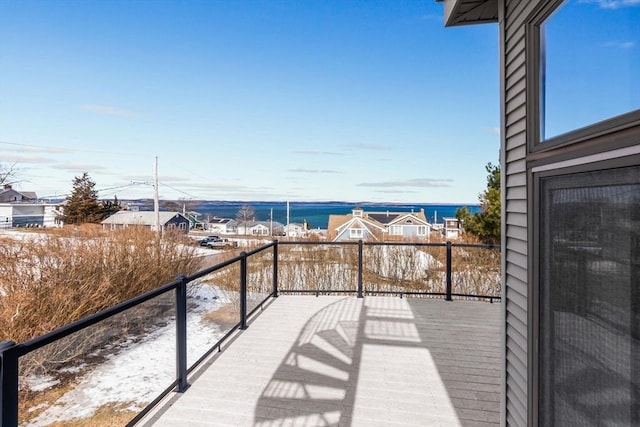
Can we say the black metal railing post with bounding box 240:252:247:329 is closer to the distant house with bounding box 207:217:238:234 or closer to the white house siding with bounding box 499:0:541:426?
the white house siding with bounding box 499:0:541:426

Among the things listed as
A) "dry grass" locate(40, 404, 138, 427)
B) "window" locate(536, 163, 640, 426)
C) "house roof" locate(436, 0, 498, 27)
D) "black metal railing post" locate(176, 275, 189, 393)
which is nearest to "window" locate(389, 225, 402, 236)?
"house roof" locate(436, 0, 498, 27)

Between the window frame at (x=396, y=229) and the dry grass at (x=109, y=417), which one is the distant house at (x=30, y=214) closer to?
the dry grass at (x=109, y=417)

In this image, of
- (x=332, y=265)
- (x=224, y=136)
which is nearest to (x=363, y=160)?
(x=224, y=136)

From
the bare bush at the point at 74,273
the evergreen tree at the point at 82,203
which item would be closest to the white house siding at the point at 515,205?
the bare bush at the point at 74,273

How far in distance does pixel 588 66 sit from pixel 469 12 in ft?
5.03

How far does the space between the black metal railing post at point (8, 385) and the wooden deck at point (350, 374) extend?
108 centimetres

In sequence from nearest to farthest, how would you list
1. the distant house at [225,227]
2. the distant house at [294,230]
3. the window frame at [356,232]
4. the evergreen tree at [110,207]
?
the evergreen tree at [110,207]
the window frame at [356,232]
the distant house at [294,230]
the distant house at [225,227]

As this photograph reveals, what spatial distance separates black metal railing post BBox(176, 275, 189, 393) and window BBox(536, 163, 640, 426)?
2.46m

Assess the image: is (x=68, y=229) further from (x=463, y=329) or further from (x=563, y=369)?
(x=563, y=369)

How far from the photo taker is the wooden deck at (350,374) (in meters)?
2.45

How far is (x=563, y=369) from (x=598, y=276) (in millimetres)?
467

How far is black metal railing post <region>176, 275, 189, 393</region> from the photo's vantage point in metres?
2.74

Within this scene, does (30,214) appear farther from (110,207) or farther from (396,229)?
(396,229)

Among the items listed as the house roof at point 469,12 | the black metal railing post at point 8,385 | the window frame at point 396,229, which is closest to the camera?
the black metal railing post at point 8,385
